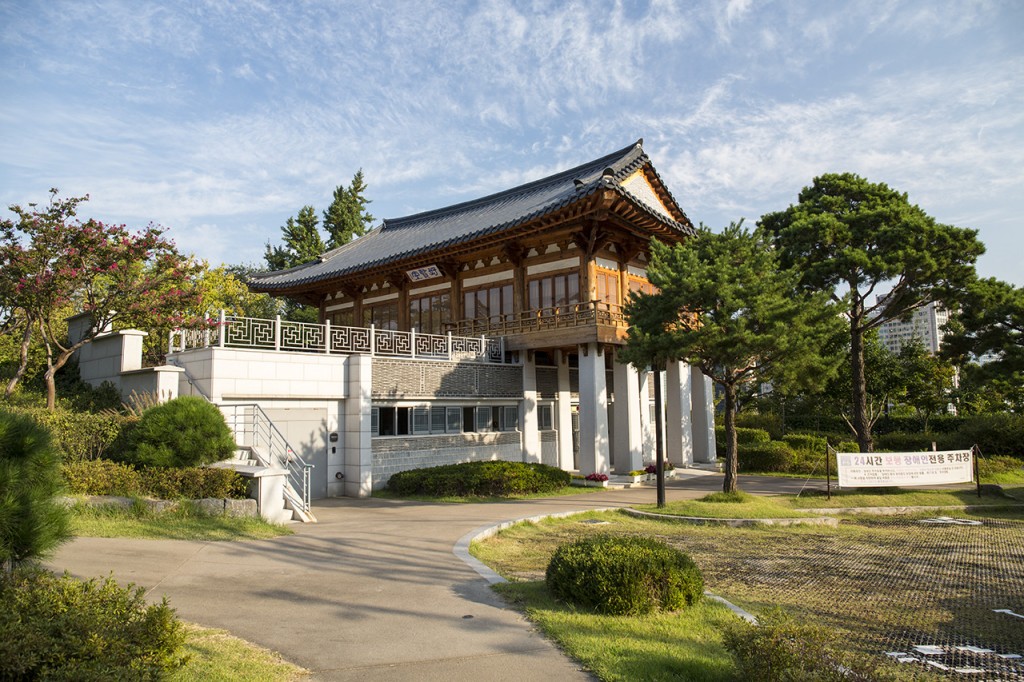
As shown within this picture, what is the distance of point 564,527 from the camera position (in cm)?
1273

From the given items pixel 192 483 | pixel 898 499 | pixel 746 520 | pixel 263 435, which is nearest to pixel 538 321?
pixel 263 435

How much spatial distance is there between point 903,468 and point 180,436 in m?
16.9

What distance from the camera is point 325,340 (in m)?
18.0

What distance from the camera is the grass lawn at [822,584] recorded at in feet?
18.8

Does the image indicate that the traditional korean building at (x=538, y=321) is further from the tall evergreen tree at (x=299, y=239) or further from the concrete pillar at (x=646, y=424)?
the tall evergreen tree at (x=299, y=239)

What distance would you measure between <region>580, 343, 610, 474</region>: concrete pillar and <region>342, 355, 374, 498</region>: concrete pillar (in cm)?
676

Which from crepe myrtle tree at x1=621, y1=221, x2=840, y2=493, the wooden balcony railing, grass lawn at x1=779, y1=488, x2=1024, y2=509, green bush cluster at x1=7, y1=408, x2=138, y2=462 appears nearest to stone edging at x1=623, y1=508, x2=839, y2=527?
grass lawn at x1=779, y1=488, x2=1024, y2=509

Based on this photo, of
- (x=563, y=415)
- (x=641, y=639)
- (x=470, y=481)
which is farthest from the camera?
(x=563, y=415)

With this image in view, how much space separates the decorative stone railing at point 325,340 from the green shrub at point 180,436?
10.9 feet

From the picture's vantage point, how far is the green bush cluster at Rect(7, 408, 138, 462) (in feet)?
40.7

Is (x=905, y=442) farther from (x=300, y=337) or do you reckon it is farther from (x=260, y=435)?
(x=260, y=435)

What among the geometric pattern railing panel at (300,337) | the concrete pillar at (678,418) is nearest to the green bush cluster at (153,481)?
the geometric pattern railing panel at (300,337)

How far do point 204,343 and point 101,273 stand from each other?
9.19 ft

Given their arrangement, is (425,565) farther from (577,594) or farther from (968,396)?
(968,396)
